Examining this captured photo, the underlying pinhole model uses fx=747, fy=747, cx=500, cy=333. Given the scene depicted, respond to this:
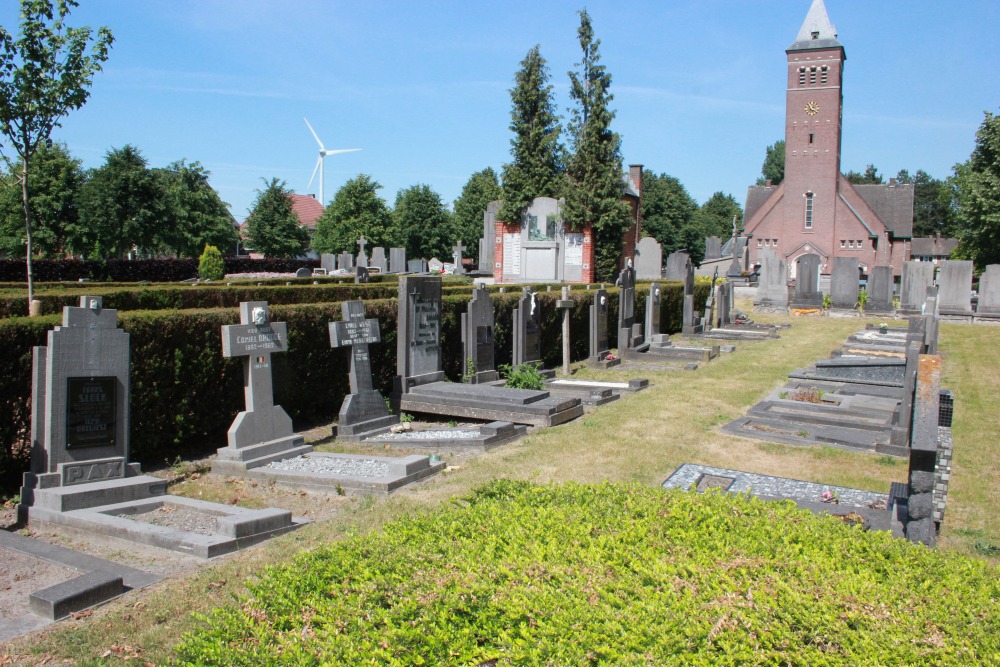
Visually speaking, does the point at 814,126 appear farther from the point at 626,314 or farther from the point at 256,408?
the point at 256,408

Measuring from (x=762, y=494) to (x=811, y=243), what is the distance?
51.7 meters

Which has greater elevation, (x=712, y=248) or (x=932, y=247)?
(x=932, y=247)

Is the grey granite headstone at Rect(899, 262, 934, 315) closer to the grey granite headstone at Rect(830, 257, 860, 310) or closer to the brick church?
the grey granite headstone at Rect(830, 257, 860, 310)

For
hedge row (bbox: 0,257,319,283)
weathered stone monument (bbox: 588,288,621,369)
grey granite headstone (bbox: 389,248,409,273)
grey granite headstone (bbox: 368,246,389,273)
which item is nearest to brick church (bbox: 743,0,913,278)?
grey granite headstone (bbox: 389,248,409,273)

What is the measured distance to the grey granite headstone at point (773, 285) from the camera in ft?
102

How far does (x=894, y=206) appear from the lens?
202ft

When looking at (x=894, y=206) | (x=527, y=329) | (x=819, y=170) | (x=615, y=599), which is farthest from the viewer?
(x=894, y=206)

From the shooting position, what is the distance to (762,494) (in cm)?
722

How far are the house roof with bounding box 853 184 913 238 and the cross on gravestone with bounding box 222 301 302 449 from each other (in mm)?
60706

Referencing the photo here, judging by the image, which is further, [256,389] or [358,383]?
[358,383]

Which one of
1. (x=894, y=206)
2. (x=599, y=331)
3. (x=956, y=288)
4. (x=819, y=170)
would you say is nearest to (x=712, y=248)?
(x=894, y=206)

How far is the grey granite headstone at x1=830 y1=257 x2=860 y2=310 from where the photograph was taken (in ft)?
97.5

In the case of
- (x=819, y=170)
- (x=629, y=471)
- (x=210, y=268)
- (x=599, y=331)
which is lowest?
(x=629, y=471)

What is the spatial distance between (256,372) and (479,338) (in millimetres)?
4856
